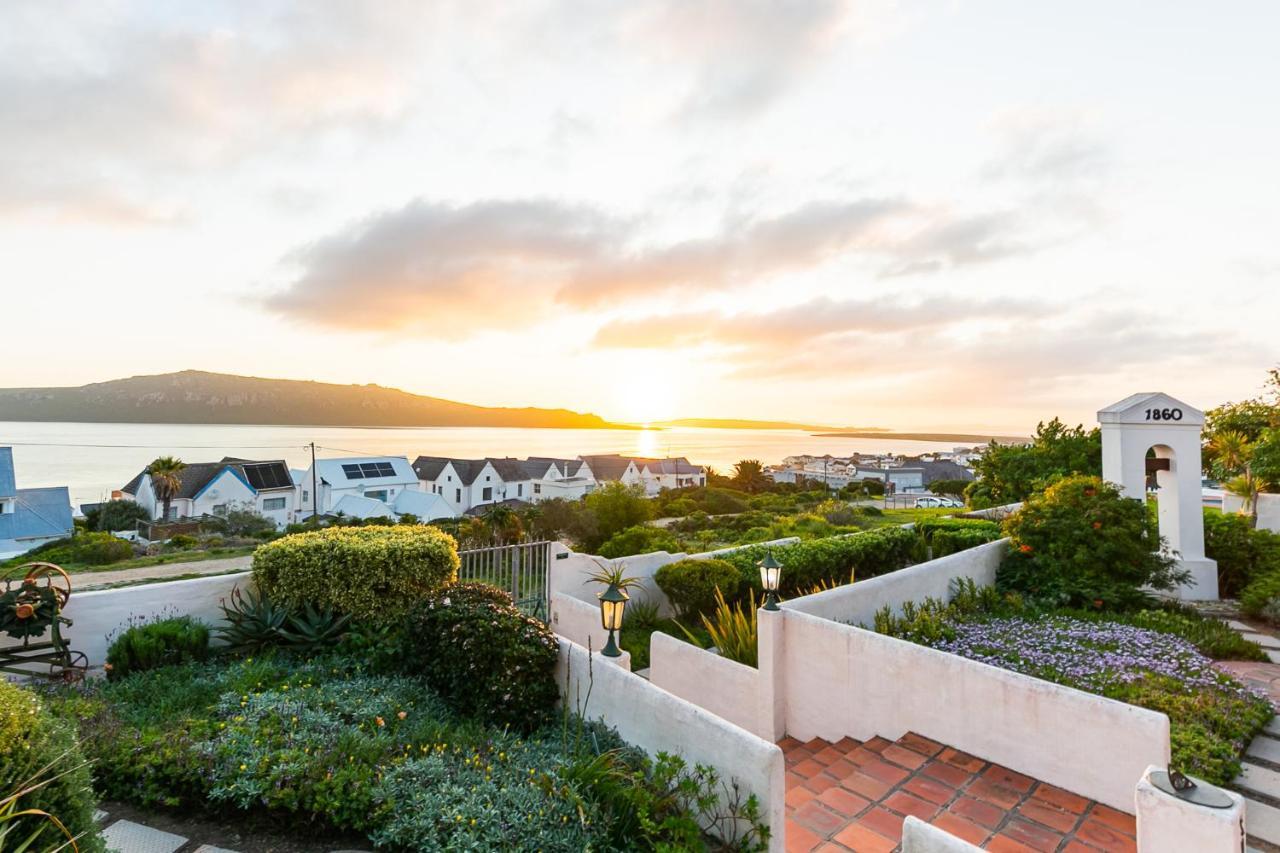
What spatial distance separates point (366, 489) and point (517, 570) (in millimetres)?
45107

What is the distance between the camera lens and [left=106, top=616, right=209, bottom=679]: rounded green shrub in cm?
519

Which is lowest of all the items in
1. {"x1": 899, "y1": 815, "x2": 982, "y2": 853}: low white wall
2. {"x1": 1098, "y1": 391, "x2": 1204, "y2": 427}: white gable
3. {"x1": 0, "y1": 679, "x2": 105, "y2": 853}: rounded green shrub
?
{"x1": 899, "y1": 815, "x2": 982, "y2": 853}: low white wall

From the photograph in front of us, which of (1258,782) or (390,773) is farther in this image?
(1258,782)

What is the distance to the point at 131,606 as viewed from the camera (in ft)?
18.7

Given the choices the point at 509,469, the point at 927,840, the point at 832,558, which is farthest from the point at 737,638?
the point at 509,469

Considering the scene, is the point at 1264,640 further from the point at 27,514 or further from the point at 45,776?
the point at 27,514

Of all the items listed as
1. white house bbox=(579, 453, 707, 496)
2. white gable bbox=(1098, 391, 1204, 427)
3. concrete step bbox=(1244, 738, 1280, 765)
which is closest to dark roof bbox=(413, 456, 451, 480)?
white house bbox=(579, 453, 707, 496)

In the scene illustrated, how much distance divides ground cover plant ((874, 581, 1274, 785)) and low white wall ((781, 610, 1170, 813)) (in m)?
0.66

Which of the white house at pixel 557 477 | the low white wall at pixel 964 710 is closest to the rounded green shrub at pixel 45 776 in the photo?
the low white wall at pixel 964 710

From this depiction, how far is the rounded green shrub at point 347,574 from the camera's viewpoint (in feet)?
20.0

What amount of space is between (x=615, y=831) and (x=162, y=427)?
153403mm

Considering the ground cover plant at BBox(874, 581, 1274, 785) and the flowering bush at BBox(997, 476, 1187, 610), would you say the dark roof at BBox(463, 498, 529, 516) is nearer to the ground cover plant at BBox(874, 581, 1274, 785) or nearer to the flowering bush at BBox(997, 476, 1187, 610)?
the flowering bush at BBox(997, 476, 1187, 610)

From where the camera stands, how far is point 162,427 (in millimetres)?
119812

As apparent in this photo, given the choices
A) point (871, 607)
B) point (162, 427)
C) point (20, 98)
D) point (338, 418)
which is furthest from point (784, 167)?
point (162, 427)
